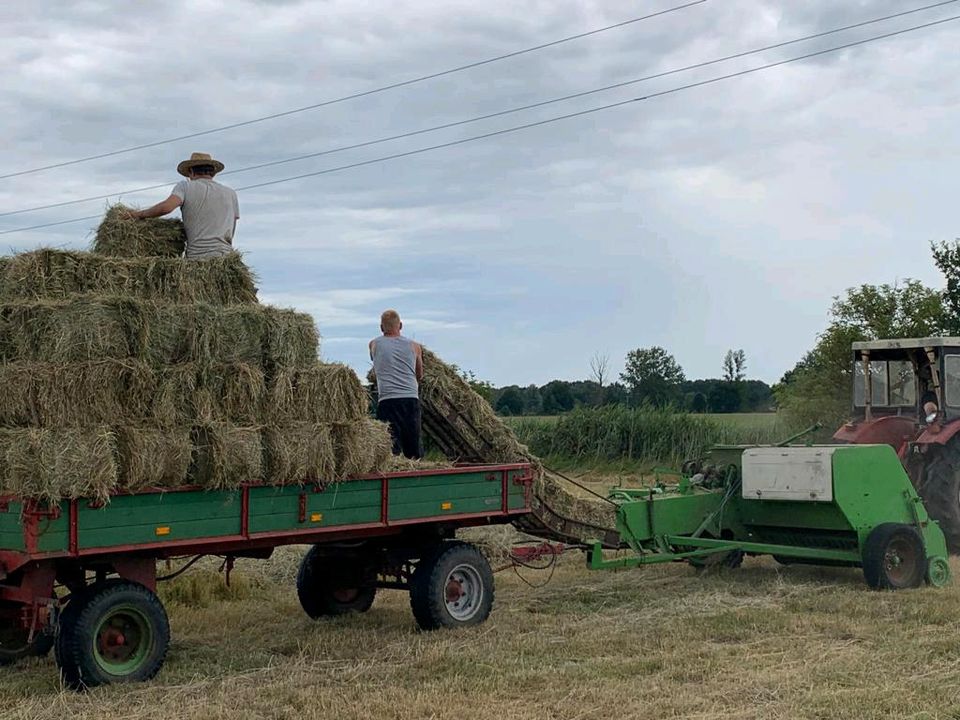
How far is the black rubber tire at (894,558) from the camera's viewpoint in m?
9.99

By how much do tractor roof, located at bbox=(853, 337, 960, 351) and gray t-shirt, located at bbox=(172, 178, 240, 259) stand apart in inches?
275

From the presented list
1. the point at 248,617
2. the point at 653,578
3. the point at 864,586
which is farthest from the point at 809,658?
the point at 248,617

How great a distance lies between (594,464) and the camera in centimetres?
2666

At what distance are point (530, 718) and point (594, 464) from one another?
20.5 metres

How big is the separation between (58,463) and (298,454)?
1.60 meters

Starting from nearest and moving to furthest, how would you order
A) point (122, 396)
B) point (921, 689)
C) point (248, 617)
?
1. point (921, 689)
2. point (122, 396)
3. point (248, 617)

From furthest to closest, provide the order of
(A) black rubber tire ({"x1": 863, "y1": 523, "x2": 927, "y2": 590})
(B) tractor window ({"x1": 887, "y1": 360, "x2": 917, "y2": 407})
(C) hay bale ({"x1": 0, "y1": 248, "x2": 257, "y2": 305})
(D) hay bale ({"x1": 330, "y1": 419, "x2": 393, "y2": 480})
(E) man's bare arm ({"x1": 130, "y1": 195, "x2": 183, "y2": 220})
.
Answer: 1. (B) tractor window ({"x1": 887, "y1": 360, "x2": 917, "y2": 407})
2. (A) black rubber tire ({"x1": 863, "y1": 523, "x2": 927, "y2": 590})
3. (E) man's bare arm ({"x1": 130, "y1": 195, "x2": 183, "y2": 220})
4. (D) hay bale ({"x1": 330, "y1": 419, "x2": 393, "y2": 480})
5. (C) hay bale ({"x1": 0, "y1": 248, "x2": 257, "y2": 305})

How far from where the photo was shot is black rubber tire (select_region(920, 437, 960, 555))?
11.8 m

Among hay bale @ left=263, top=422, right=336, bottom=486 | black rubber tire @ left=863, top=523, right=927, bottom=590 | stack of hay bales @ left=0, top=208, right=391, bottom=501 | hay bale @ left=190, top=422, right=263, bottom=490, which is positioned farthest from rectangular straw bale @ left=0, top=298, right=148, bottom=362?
black rubber tire @ left=863, top=523, right=927, bottom=590

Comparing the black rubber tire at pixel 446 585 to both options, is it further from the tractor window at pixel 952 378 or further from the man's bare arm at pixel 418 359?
the tractor window at pixel 952 378

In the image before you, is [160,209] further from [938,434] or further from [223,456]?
[938,434]

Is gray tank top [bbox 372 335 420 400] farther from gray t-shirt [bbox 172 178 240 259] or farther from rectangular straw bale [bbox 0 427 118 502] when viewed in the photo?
rectangular straw bale [bbox 0 427 118 502]

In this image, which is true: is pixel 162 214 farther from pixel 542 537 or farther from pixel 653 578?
pixel 653 578

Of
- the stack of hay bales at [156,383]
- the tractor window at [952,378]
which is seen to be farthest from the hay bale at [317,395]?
the tractor window at [952,378]
